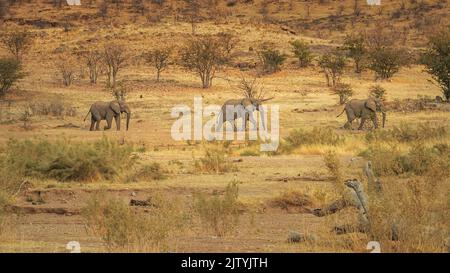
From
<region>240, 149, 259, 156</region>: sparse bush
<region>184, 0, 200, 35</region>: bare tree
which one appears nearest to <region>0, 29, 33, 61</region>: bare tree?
<region>184, 0, 200, 35</region>: bare tree

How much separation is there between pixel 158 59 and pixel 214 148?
22.5 metres

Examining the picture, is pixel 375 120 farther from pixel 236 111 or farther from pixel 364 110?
pixel 236 111

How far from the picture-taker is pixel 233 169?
57.1 feet

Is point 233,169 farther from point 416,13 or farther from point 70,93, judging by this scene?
point 416,13

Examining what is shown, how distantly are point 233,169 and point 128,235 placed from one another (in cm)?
899

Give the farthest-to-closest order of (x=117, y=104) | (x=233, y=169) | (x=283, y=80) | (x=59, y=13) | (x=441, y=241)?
(x=59, y=13) → (x=283, y=80) → (x=117, y=104) → (x=233, y=169) → (x=441, y=241)

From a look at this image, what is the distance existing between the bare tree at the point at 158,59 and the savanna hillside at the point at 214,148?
33 cm

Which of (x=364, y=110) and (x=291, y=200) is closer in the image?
(x=291, y=200)

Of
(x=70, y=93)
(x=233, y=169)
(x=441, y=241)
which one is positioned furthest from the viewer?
(x=70, y=93)

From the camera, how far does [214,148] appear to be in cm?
2141

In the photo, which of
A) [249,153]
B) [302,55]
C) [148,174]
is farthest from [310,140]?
[302,55]

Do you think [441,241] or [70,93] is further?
[70,93]
